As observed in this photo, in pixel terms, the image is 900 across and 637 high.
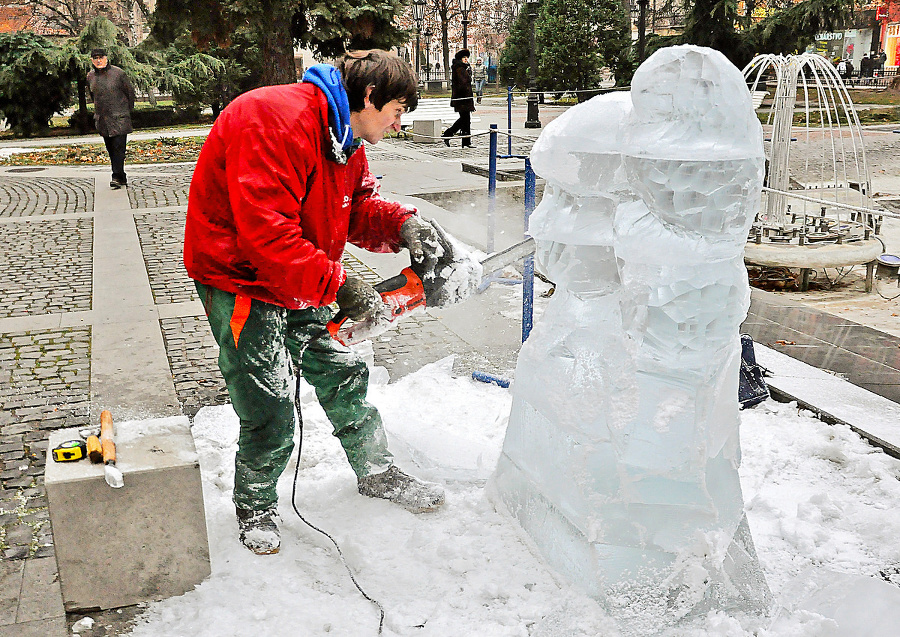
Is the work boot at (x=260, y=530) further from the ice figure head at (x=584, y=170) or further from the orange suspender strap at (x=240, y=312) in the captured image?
the ice figure head at (x=584, y=170)

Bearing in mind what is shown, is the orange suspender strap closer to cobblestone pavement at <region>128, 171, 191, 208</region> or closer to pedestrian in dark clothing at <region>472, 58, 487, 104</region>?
cobblestone pavement at <region>128, 171, 191, 208</region>

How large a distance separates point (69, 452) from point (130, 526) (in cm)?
30

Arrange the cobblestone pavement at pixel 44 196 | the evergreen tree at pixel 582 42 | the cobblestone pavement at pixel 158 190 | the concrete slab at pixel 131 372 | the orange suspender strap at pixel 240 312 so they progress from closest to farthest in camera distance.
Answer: the orange suspender strap at pixel 240 312 < the concrete slab at pixel 131 372 < the cobblestone pavement at pixel 44 196 < the cobblestone pavement at pixel 158 190 < the evergreen tree at pixel 582 42

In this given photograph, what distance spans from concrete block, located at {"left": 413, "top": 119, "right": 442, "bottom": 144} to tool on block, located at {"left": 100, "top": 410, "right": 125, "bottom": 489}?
13838mm

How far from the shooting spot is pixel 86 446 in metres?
2.54

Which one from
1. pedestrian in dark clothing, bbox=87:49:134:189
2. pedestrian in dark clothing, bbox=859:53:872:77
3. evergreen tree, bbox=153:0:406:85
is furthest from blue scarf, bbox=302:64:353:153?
pedestrian in dark clothing, bbox=859:53:872:77

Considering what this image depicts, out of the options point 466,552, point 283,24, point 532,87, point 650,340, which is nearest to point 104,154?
point 283,24

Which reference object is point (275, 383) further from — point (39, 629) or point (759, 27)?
point (759, 27)

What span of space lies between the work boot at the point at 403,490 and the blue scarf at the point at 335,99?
4.41 ft

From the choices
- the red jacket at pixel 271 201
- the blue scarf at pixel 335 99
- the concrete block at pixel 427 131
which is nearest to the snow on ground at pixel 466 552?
the red jacket at pixel 271 201

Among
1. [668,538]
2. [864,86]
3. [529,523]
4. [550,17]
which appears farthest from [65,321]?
[864,86]

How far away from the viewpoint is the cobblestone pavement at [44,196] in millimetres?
9977

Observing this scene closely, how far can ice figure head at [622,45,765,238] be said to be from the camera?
6.95ft

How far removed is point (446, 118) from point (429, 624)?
765 inches
